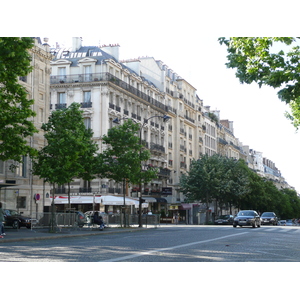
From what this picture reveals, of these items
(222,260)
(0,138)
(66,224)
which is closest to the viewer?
(222,260)

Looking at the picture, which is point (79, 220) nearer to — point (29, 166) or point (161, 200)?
point (29, 166)

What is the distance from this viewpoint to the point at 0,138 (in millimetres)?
24547

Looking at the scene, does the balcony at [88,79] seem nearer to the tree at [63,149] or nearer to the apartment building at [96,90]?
the apartment building at [96,90]

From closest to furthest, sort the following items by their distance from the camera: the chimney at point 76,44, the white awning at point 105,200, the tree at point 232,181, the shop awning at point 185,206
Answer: the white awning at point 105,200 < the chimney at point 76,44 < the tree at point 232,181 < the shop awning at point 185,206

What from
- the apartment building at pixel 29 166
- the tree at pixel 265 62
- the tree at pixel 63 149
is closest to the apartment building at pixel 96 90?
the apartment building at pixel 29 166

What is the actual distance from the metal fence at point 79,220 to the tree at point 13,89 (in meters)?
6.35

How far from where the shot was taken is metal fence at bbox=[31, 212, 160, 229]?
31422mm

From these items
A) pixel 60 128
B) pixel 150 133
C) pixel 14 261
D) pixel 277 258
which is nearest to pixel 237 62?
pixel 277 258

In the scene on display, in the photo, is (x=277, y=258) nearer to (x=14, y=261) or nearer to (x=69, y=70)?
(x=14, y=261)

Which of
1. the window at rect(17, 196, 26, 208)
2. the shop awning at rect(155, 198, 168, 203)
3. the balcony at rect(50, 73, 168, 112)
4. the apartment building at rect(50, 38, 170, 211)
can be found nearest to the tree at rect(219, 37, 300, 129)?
the window at rect(17, 196, 26, 208)

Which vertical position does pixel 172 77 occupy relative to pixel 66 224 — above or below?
above

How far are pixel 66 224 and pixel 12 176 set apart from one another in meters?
9.73

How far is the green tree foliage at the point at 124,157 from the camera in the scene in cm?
4050

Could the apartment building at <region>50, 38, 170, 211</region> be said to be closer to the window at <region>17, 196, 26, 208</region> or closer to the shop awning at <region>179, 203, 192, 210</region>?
the shop awning at <region>179, 203, 192, 210</region>
